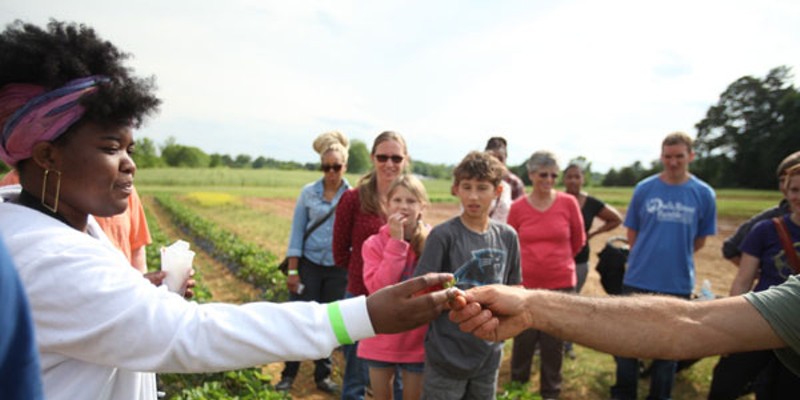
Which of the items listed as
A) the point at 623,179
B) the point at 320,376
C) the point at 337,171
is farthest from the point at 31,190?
the point at 623,179

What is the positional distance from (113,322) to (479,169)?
250cm

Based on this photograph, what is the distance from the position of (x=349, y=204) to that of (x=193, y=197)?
35.0 m

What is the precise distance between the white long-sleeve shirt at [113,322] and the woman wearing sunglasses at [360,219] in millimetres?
2242

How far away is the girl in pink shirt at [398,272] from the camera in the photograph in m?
3.16

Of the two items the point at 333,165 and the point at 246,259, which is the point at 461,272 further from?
the point at 246,259

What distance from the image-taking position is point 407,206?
329 cm

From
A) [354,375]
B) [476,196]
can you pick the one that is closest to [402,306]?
[476,196]

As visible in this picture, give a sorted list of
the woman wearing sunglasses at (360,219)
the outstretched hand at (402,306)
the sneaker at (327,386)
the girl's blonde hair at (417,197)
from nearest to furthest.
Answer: the outstretched hand at (402,306), the girl's blonde hair at (417,197), the woman wearing sunglasses at (360,219), the sneaker at (327,386)

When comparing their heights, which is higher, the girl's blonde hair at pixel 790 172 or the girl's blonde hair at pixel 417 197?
the girl's blonde hair at pixel 790 172

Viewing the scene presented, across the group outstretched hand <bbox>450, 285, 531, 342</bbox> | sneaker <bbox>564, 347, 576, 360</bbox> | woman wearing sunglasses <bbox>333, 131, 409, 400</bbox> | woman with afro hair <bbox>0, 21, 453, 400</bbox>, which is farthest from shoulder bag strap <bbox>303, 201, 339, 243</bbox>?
sneaker <bbox>564, 347, 576, 360</bbox>

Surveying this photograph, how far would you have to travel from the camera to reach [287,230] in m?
19.1

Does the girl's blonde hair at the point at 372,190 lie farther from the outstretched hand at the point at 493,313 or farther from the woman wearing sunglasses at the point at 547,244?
the woman wearing sunglasses at the point at 547,244

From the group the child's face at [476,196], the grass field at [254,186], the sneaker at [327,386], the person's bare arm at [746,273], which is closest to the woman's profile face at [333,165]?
the child's face at [476,196]

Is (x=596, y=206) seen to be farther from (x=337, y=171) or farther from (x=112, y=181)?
(x=112, y=181)
